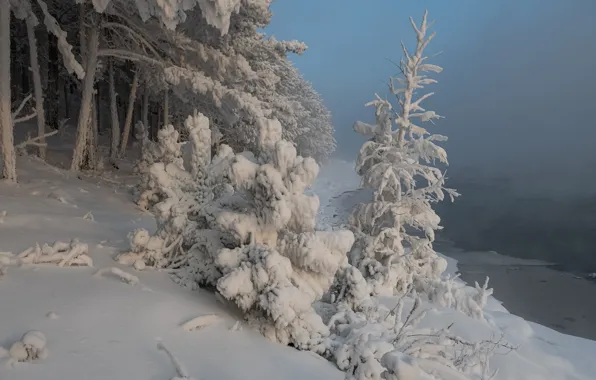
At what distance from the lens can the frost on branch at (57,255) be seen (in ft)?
13.8

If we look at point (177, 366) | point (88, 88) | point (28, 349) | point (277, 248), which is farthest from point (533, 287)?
point (28, 349)

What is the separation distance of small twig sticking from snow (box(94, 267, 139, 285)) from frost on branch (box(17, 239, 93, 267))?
23 centimetres

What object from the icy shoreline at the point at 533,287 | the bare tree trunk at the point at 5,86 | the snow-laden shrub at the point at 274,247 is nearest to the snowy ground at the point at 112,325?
the snow-laden shrub at the point at 274,247

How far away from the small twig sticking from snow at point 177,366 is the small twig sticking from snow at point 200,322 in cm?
36

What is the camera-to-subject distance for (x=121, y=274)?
420cm

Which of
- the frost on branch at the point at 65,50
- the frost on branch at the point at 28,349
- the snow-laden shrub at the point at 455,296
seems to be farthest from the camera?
the snow-laden shrub at the point at 455,296

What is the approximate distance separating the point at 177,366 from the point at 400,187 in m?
8.41

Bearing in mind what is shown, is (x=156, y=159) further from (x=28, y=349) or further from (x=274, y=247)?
(x=28, y=349)

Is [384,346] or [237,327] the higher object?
[384,346]

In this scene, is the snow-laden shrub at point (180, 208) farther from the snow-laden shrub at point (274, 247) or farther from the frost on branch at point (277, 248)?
the frost on branch at point (277, 248)

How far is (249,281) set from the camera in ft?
12.8

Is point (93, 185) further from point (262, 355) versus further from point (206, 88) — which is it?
point (262, 355)

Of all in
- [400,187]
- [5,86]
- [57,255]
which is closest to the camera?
[57,255]

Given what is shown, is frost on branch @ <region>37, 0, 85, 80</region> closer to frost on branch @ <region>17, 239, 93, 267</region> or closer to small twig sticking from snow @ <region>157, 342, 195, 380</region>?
frost on branch @ <region>17, 239, 93, 267</region>
